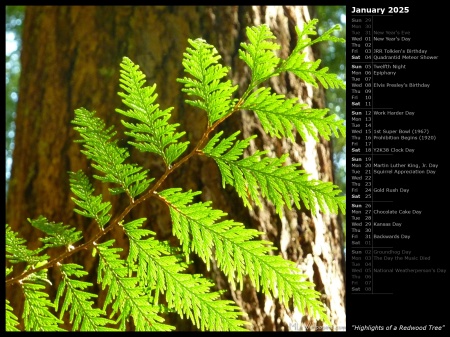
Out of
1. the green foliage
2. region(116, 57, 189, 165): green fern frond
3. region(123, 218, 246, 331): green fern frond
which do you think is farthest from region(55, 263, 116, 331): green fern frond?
region(116, 57, 189, 165): green fern frond

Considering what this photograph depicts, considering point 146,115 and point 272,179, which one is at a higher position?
point 146,115

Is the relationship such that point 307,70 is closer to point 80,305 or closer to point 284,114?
point 284,114

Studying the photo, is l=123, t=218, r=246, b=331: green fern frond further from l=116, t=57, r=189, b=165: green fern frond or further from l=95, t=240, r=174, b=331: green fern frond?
l=116, t=57, r=189, b=165: green fern frond

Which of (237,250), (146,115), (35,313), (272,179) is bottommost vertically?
(35,313)

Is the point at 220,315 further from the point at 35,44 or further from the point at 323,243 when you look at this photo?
the point at 35,44

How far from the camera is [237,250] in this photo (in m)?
0.80

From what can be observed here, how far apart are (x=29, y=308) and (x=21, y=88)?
4.80ft

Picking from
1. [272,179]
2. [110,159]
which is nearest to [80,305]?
[110,159]

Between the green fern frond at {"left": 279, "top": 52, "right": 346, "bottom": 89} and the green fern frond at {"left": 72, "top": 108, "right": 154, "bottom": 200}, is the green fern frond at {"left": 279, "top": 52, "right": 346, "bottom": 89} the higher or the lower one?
the higher one

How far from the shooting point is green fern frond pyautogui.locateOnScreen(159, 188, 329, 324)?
2.60ft

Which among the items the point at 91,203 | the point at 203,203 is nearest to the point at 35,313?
the point at 91,203

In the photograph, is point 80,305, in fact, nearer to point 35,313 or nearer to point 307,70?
point 35,313

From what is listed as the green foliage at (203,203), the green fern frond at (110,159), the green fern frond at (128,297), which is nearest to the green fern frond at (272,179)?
the green foliage at (203,203)
